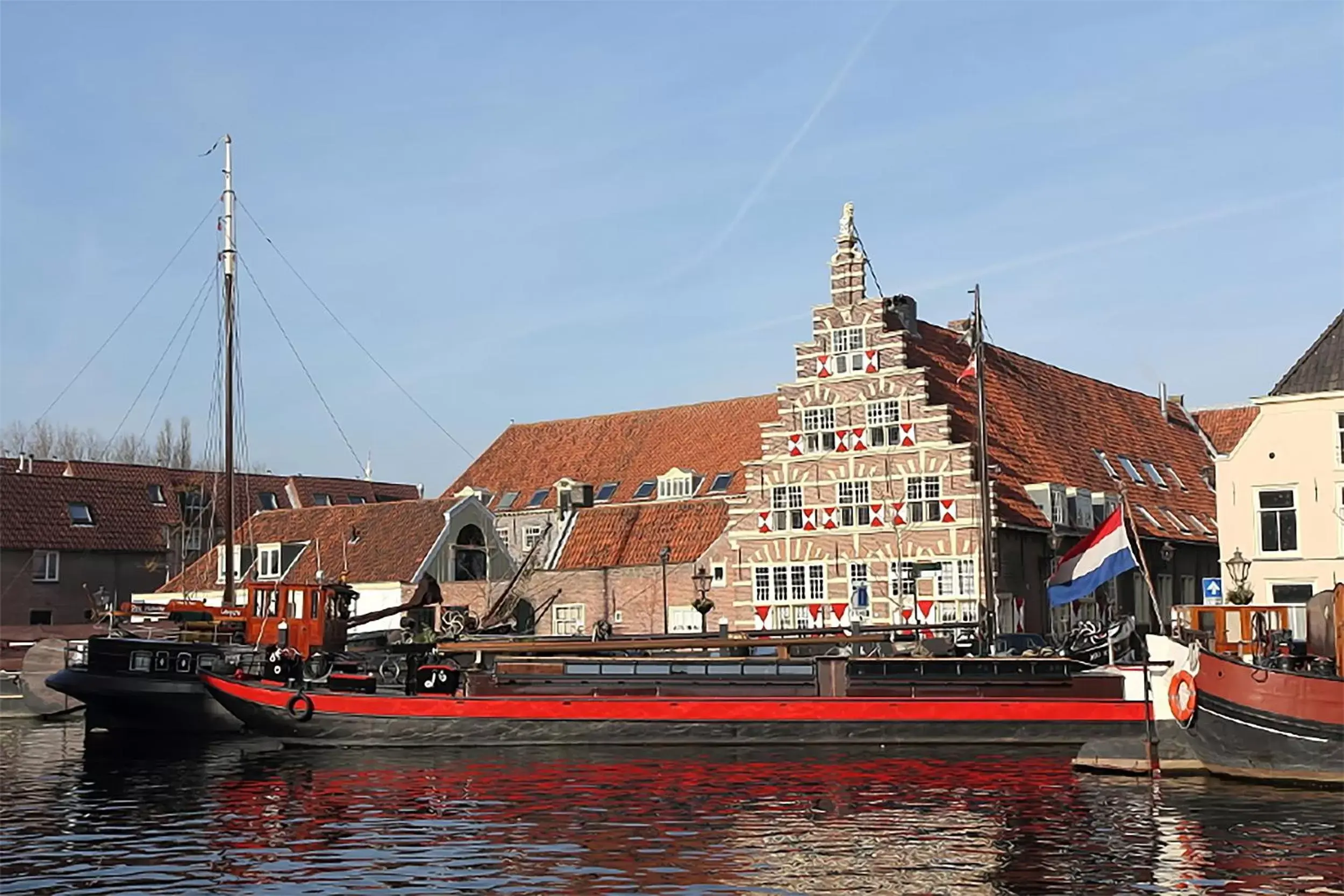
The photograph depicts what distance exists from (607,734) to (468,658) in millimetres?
6123

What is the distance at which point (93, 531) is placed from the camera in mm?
62719

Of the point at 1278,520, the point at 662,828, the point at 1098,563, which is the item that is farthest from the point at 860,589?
the point at 662,828

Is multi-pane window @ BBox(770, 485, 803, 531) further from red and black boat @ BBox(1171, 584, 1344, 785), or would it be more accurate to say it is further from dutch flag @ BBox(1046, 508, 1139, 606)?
red and black boat @ BBox(1171, 584, 1344, 785)

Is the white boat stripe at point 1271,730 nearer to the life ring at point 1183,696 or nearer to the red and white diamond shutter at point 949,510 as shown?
the life ring at point 1183,696

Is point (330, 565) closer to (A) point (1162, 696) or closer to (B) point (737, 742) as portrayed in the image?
(B) point (737, 742)

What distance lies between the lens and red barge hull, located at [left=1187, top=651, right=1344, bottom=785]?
78.7 feet

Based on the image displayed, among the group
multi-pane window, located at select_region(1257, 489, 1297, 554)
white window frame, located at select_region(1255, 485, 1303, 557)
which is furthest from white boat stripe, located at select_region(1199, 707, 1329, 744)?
multi-pane window, located at select_region(1257, 489, 1297, 554)

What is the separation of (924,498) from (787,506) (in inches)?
195

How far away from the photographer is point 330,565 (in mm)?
59375

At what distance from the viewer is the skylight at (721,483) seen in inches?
2320

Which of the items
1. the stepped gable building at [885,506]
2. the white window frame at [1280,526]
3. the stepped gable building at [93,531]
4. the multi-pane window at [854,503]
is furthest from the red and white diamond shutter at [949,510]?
the stepped gable building at [93,531]

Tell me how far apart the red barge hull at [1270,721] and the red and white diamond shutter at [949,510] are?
21.6m

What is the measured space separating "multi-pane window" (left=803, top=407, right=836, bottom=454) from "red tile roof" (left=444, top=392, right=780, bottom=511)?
7036 millimetres

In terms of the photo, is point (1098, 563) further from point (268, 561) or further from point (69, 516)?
point (69, 516)
